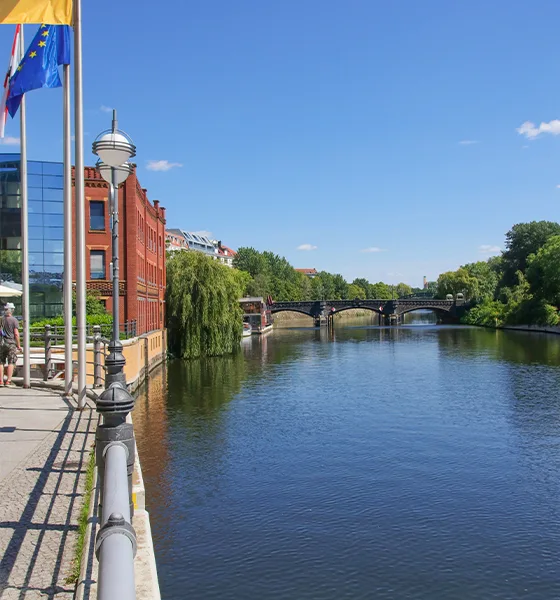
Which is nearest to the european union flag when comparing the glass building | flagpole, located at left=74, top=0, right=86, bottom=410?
flagpole, located at left=74, top=0, right=86, bottom=410

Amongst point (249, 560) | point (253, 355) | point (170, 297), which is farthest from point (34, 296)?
point (249, 560)

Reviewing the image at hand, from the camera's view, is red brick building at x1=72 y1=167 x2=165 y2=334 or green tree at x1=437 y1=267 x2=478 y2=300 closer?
red brick building at x1=72 y1=167 x2=165 y2=334

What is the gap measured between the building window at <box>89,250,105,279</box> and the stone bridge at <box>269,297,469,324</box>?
79732 mm

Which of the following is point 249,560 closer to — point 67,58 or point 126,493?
point 126,493

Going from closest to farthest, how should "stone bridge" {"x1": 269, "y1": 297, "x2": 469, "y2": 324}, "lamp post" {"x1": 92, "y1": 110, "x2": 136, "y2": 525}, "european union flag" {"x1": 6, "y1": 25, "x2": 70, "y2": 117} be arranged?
"lamp post" {"x1": 92, "y1": 110, "x2": 136, "y2": 525}, "european union flag" {"x1": 6, "y1": 25, "x2": 70, "y2": 117}, "stone bridge" {"x1": 269, "y1": 297, "x2": 469, "y2": 324}

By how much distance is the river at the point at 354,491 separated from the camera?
1122cm

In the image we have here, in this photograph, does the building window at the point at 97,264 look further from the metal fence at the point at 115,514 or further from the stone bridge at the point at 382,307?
the stone bridge at the point at 382,307

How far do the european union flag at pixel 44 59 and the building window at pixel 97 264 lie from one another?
2170 centimetres

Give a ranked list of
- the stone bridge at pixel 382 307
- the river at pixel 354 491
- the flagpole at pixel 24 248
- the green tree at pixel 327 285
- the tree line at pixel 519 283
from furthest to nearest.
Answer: the green tree at pixel 327 285 → the stone bridge at pixel 382 307 → the tree line at pixel 519 283 → the flagpole at pixel 24 248 → the river at pixel 354 491

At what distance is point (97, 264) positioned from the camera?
123 feet

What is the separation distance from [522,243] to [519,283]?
29.1 ft

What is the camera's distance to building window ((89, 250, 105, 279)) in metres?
37.3

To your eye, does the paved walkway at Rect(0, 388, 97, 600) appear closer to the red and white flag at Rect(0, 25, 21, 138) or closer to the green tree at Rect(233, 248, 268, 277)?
the red and white flag at Rect(0, 25, 21, 138)

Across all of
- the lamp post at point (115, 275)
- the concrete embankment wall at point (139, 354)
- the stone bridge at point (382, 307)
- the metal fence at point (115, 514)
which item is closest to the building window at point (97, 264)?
the concrete embankment wall at point (139, 354)
